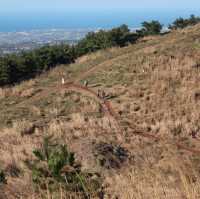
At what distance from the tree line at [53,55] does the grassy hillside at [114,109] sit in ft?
7.89

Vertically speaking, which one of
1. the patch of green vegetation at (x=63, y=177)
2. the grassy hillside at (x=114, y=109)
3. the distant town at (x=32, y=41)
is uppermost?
the patch of green vegetation at (x=63, y=177)

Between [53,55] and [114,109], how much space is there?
11.4 metres

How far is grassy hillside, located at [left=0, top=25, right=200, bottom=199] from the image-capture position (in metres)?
12.4

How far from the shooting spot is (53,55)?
91.5 ft

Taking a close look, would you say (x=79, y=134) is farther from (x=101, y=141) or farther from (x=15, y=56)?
(x=15, y=56)

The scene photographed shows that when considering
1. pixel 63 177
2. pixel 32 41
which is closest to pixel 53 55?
pixel 63 177

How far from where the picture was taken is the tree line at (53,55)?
1015 inches

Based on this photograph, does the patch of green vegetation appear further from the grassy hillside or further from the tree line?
the tree line

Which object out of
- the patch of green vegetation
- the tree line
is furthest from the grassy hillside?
the patch of green vegetation

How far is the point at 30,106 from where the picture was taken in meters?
18.5

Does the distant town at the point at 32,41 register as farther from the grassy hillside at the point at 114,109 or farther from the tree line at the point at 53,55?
the grassy hillside at the point at 114,109

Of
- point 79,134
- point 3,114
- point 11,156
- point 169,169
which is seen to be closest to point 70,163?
point 169,169

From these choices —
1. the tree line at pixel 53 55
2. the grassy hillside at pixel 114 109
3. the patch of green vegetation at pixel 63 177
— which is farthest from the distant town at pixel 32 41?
the patch of green vegetation at pixel 63 177

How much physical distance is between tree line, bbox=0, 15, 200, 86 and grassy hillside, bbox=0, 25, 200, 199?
2.40 meters
